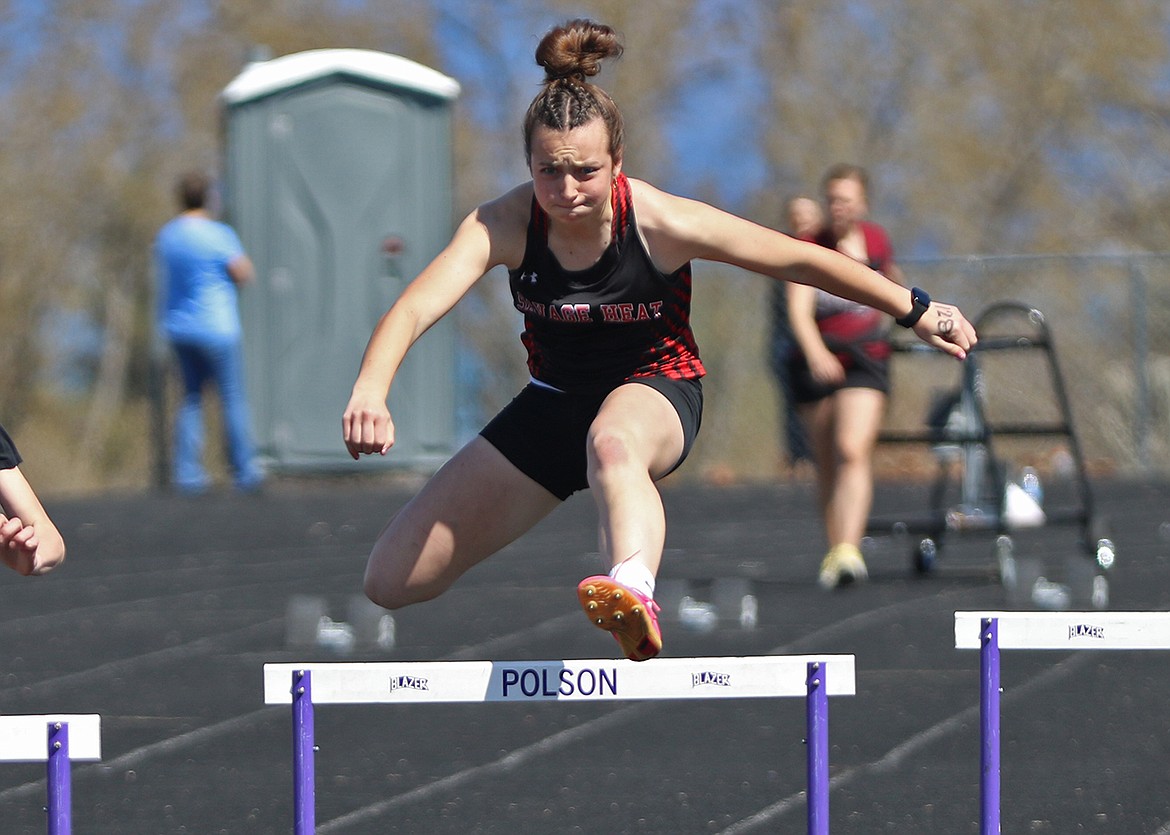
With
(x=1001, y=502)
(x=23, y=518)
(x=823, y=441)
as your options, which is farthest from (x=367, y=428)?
(x=1001, y=502)

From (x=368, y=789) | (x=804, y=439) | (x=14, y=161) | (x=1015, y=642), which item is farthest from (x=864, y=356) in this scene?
(x=14, y=161)

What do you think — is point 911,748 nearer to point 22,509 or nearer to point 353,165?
point 22,509

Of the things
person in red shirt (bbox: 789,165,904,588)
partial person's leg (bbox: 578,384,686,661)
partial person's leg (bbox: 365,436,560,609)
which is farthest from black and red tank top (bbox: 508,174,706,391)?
person in red shirt (bbox: 789,165,904,588)

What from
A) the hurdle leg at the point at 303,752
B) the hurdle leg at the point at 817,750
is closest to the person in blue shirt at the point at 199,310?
the hurdle leg at the point at 303,752

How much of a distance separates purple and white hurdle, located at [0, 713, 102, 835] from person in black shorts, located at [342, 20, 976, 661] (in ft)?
2.51

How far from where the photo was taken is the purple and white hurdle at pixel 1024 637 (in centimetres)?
387

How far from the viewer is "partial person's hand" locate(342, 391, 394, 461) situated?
12.8 feet

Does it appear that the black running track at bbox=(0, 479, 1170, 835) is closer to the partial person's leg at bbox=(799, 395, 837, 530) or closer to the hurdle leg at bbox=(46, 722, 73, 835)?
the partial person's leg at bbox=(799, 395, 837, 530)

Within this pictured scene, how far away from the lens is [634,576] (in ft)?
13.4

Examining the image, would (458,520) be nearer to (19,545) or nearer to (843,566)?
(19,545)

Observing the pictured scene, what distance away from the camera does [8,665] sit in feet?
24.9

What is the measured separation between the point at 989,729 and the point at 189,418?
9.27m

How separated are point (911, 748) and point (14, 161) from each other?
660 inches

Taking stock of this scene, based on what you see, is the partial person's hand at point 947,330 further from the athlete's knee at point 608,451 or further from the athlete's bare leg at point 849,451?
the athlete's bare leg at point 849,451
